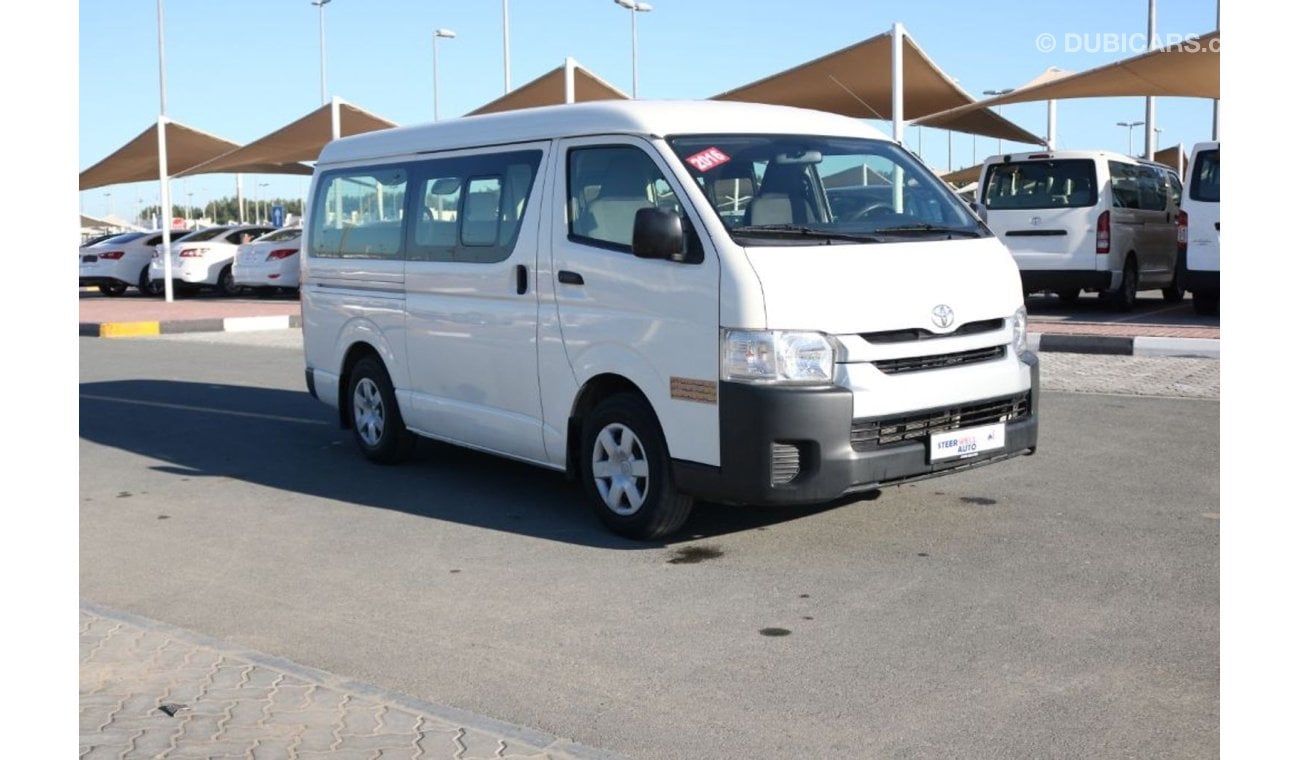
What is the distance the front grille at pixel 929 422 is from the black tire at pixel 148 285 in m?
27.1

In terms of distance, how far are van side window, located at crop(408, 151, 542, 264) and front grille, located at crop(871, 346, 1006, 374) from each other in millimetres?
2150

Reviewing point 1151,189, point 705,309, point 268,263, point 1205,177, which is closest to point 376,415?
point 705,309

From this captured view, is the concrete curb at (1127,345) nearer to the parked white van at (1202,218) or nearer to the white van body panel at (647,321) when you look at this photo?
the parked white van at (1202,218)

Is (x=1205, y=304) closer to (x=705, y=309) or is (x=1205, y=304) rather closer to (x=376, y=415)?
(x=376, y=415)

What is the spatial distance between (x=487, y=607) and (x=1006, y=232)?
13.1 m

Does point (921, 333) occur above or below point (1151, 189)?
below

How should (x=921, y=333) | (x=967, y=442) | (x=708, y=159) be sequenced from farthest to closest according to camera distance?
(x=708, y=159)
(x=967, y=442)
(x=921, y=333)

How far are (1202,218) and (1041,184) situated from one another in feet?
7.50

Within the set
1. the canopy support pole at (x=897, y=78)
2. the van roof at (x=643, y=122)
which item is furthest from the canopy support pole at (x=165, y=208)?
the van roof at (x=643, y=122)

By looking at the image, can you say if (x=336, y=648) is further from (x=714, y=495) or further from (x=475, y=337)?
(x=475, y=337)

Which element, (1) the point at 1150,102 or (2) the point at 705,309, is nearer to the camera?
(2) the point at 705,309

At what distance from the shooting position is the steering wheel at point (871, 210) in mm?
6484

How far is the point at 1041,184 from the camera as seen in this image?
1723 centimetres
